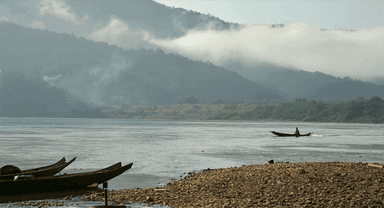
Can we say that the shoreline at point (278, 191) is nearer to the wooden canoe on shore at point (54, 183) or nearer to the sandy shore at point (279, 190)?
the sandy shore at point (279, 190)

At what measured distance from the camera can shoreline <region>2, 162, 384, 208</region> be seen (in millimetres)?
16938

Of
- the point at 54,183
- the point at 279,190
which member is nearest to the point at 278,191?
the point at 279,190

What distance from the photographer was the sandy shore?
55.5 ft

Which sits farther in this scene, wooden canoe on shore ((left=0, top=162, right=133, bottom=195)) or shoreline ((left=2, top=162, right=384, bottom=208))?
A: wooden canoe on shore ((left=0, top=162, right=133, bottom=195))

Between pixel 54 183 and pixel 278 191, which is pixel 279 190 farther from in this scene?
pixel 54 183

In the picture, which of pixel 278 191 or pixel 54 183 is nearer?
pixel 278 191

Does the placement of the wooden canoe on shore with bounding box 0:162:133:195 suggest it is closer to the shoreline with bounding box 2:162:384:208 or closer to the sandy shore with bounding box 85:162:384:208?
the shoreline with bounding box 2:162:384:208

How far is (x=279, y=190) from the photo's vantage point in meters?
18.8

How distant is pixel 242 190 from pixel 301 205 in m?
3.77

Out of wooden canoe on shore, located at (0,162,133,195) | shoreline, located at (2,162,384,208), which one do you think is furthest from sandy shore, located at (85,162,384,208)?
wooden canoe on shore, located at (0,162,133,195)

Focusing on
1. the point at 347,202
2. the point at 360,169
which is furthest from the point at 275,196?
the point at 360,169

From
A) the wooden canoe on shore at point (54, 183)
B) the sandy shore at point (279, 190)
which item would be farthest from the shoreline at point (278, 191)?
the wooden canoe on shore at point (54, 183)

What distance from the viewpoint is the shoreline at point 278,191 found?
1694 cm

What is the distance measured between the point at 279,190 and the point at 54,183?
12.1 meters
